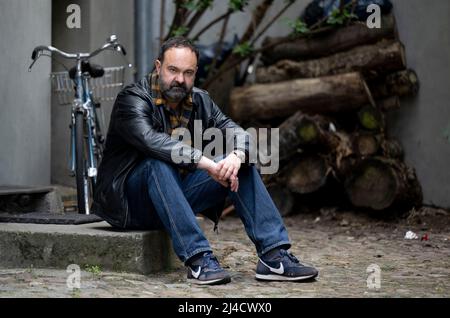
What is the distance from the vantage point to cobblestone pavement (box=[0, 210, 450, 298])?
455 centimetres

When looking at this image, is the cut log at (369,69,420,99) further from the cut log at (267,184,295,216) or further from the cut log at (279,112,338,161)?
the cut log at (267,184,295,216)

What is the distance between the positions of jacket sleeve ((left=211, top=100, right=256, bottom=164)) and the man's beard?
0.37 metres

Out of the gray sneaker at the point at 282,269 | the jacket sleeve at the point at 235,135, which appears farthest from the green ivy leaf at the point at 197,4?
the gray sneaker at the point at 282,269

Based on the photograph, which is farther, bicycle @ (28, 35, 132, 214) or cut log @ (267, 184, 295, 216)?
cut log @ (267, 184, 295, 216)

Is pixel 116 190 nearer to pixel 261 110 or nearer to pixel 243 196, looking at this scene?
pixel 243 196

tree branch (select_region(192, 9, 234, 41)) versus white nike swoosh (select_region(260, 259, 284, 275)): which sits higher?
tree branch (select_region(192, 9, 234, 41))

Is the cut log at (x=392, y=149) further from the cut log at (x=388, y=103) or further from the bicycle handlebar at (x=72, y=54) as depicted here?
the bicycle handlebar at (x=72, y=54)

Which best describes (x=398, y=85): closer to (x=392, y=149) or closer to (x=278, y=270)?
(x=392, y=149)

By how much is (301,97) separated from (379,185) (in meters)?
1.25

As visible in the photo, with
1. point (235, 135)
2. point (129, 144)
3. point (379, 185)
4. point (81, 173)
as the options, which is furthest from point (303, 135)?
point (129, 144)

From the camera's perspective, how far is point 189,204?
5012 mm

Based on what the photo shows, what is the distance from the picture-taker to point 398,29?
9.13m

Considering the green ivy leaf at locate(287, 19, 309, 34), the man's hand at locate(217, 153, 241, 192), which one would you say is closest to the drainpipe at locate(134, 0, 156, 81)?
the green ivy leaf at locate(287, 19, 309, 34)

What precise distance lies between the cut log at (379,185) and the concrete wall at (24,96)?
295cm
